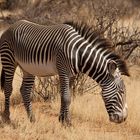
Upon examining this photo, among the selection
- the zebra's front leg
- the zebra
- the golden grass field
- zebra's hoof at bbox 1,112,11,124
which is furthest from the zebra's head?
zebra's hoof at bbox 1,112,11,124

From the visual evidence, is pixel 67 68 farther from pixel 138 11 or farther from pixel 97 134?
pixel 138 11

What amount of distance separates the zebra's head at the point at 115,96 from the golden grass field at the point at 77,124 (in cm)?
37

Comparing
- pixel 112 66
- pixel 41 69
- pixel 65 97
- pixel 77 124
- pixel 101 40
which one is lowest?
pixel 77 124

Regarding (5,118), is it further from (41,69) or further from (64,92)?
(64,92)

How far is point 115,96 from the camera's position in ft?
26.1

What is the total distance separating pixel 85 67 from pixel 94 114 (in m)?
1.75

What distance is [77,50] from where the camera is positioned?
26.9 ft

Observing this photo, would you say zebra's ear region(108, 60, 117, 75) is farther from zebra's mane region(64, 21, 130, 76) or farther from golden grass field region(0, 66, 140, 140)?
golden grass field region(0, 66, 140, 140)

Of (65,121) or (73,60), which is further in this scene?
(65,121)

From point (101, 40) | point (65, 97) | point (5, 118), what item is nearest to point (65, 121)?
point (65, 97)

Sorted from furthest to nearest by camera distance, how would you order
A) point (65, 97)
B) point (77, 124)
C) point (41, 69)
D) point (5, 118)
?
point (5, 118)
point (77, 124)
point (41, 69)
point (65, 97)

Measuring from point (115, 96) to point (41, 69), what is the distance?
1.50 meters

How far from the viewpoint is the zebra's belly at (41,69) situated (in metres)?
8.43

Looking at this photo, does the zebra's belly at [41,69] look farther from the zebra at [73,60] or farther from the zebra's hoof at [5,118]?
the zebra's hoof at [5,118]
